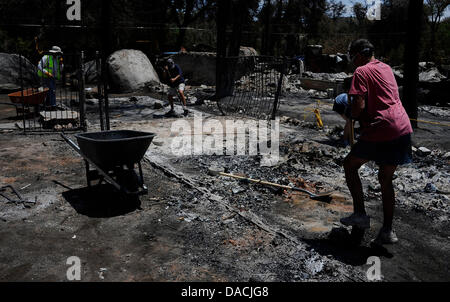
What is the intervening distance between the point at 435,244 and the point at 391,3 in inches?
1381

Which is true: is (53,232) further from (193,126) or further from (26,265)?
(193,126)

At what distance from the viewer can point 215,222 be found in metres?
4.24

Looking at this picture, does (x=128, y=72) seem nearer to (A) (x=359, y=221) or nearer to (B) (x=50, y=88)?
(B) (x=50, y=88)

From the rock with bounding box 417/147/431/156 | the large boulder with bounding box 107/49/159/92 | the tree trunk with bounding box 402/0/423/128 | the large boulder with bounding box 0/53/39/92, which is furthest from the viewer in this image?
the large boulder with bounding box 107/49/159/92

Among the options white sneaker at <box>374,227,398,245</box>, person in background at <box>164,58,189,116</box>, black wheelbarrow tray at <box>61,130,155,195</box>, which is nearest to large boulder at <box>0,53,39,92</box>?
person in background at <box>164,58,189,116</box>

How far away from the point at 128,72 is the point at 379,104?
1491 centimetres

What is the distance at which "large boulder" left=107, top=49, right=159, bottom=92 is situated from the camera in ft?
54.3

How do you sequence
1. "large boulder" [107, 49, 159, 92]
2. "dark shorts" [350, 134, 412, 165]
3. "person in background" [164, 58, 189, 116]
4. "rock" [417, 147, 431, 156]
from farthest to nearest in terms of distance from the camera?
"large boulder" [107, 49, 159, 92], "person in background" [164, 58, 189, 116], "rock" [417, 147, 431, 156], "dark shorts" [350, 134, 412, 165]

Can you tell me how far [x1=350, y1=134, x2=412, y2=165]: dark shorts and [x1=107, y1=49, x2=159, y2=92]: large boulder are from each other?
572 inches

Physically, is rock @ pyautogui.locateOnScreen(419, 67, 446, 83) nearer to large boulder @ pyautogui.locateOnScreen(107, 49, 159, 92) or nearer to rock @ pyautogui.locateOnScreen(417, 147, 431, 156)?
rock @ pyautogui.locateOnScreen(417, 147, 431, 156)

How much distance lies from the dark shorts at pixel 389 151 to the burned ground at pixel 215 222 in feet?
2.92

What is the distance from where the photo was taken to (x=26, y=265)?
326 cm
